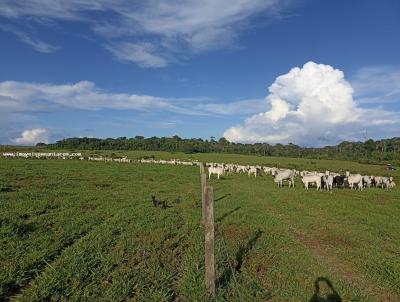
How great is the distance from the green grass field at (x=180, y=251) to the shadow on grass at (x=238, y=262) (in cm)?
3

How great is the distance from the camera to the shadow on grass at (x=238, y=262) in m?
8.64

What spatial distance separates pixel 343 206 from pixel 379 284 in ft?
40.4

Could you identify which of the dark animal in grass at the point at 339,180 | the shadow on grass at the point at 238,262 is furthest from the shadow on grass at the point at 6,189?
the dark animal in grass at the point at 339,180

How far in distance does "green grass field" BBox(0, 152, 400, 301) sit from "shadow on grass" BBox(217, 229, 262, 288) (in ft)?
0.11

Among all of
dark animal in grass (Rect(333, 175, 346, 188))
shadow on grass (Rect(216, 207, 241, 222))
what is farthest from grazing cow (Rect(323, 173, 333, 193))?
shadow on grass (Rect(216, 207, 241, 222))

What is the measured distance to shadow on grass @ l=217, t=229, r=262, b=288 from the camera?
340 inches

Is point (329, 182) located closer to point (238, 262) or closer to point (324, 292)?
point (238, 262)

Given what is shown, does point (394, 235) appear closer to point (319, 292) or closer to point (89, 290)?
point (319, 292)

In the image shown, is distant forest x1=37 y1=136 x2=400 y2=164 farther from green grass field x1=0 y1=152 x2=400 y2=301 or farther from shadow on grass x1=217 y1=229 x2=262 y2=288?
shadow on grass x1=217 y1=229 x2=262 y2=288

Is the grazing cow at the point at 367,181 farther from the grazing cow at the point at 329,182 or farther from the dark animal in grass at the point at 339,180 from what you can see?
the grazing cow at the point at 329,182

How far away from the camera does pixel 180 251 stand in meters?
10.9

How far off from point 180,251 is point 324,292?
420cm

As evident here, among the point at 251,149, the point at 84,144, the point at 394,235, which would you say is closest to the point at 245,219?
the point at 394,235

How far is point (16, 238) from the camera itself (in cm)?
1111
